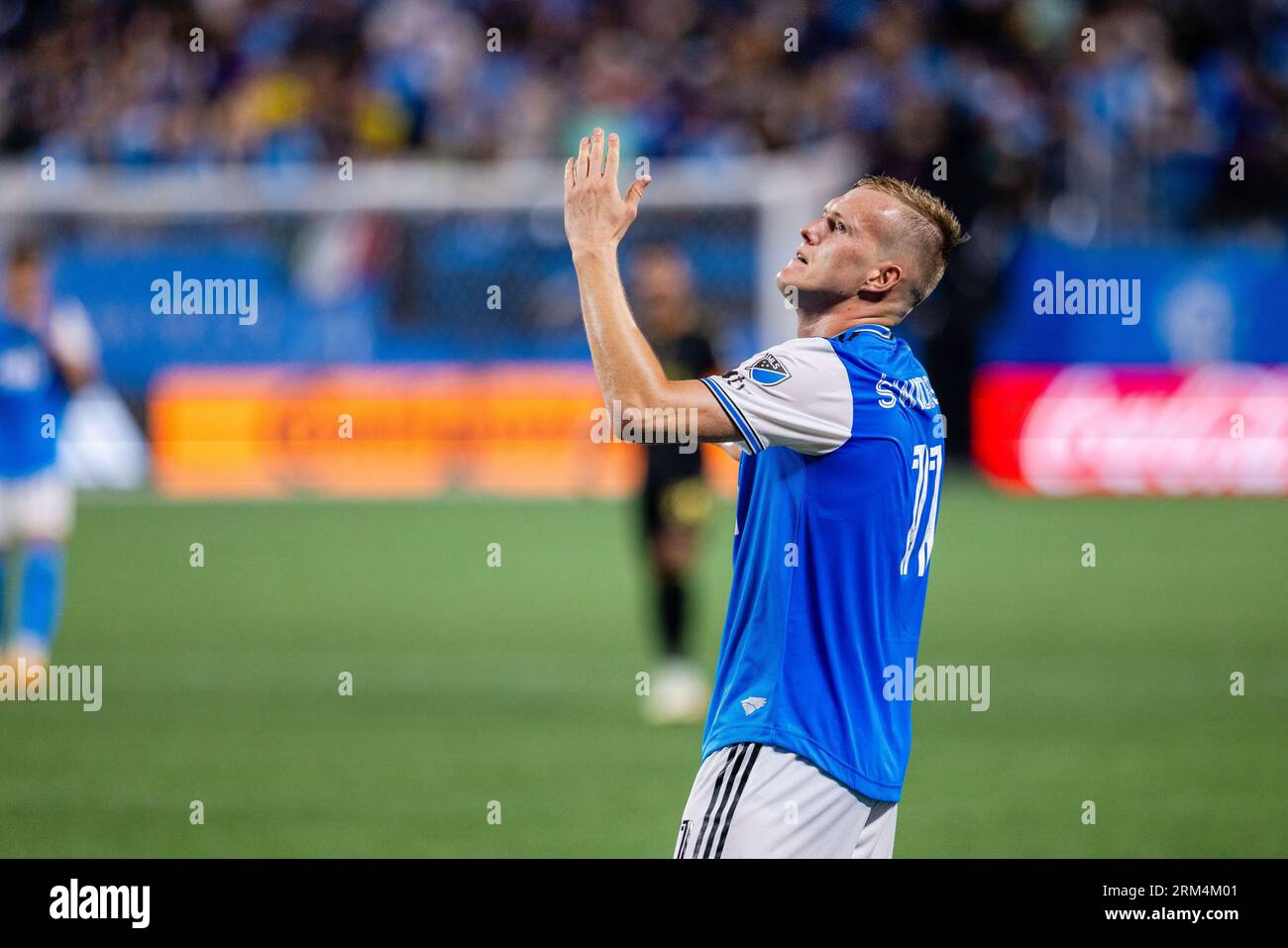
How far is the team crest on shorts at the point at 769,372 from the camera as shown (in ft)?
12.8

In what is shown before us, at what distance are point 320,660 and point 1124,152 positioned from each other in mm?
12696

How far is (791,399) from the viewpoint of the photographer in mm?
3895

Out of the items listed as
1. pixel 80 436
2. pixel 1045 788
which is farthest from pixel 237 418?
pixel 1045 788

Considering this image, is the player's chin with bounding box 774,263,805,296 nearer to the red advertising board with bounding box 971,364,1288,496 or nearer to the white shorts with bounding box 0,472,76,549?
the white shorts with bounding box 0,472,76,549

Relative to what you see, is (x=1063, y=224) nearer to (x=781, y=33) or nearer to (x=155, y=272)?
(x=781, y=33)

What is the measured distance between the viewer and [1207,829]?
7.43 m

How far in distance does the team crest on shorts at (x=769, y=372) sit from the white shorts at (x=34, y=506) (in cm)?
763

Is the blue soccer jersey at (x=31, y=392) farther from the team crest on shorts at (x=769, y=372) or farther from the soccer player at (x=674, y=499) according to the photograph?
the team crest on shorts at (x=769, y=372)

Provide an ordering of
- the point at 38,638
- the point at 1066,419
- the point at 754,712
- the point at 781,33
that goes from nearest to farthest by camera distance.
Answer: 1. the point at 754,712
2. the point at 38,638
3. the point at 1066,419
4. the point at 781,33

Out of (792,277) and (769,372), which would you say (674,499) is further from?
(769,372)

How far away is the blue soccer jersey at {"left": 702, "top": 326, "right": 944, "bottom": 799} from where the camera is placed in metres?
3.95

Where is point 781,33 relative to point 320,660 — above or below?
above

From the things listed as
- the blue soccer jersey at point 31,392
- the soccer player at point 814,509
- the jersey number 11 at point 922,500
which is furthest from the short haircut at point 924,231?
the blue soccer jersey at point 31,392

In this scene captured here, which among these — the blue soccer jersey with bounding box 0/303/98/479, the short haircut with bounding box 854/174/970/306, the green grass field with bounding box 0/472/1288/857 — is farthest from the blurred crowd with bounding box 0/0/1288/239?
the short haircut with bounding box 854/174/970/306
